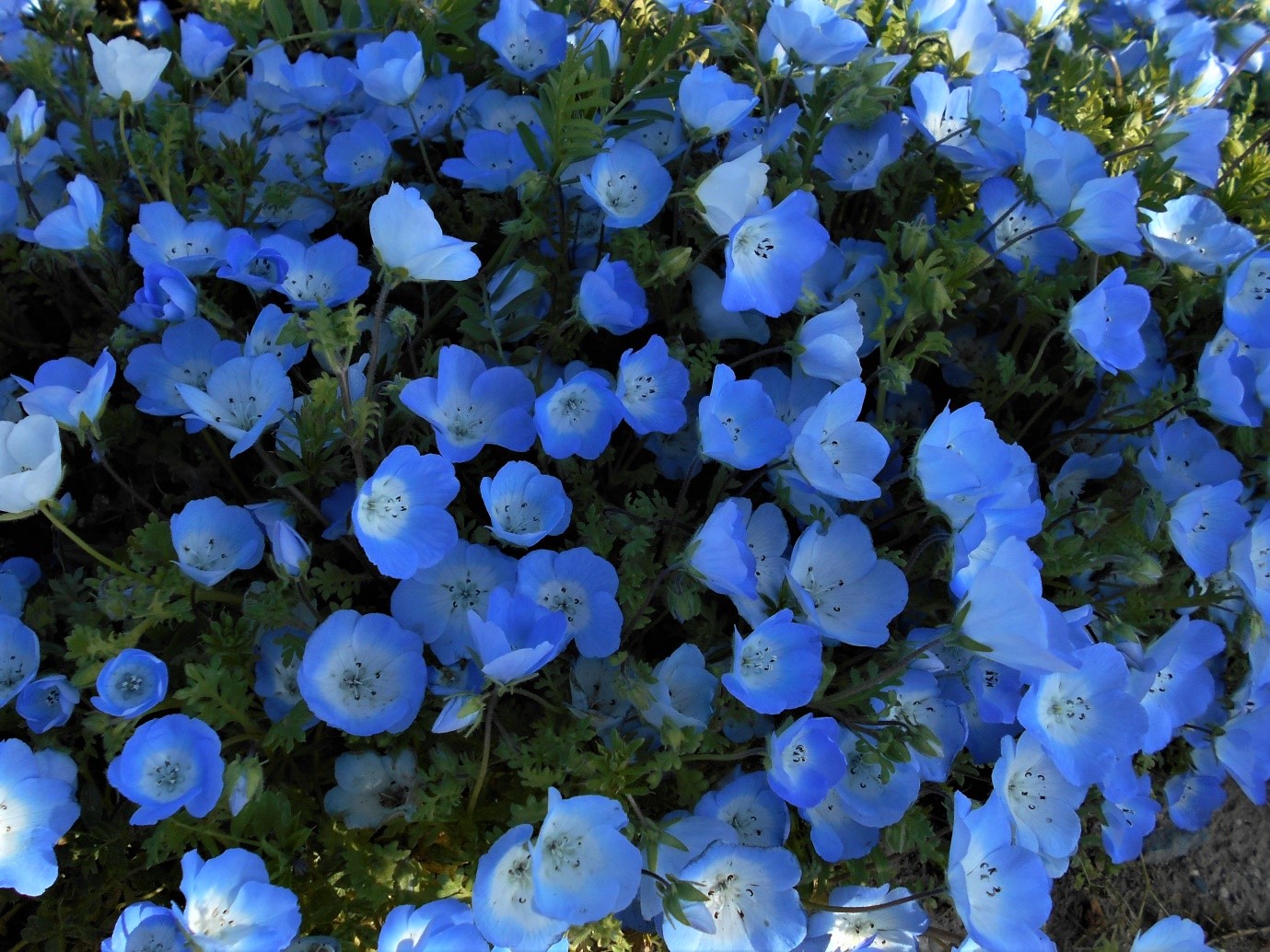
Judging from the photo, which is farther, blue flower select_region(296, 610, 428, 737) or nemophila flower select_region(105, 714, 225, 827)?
blue flower select_region(296, 610, 428, 737)

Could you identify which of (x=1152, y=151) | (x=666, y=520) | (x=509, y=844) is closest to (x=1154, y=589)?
(x=1152, y=151)

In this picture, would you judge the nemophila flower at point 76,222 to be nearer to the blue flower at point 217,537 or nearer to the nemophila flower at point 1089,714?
the blue flower at point 217,537

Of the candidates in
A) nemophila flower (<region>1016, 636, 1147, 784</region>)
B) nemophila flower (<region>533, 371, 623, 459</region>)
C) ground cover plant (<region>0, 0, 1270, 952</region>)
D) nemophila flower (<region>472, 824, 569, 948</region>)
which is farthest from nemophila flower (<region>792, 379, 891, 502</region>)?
nemophila flower (<region>472, 824, 569, 948</region>)

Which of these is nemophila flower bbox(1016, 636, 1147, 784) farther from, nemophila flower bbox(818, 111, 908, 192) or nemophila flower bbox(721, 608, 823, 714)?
nemophila flower bbox(818, 111, 908, 192)

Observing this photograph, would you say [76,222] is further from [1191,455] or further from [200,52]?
[1191,455]

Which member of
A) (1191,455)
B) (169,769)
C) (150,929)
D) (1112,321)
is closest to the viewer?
(150,929)

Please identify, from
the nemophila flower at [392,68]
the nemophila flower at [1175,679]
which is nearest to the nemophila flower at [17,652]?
the nemophila flower at [392,68]

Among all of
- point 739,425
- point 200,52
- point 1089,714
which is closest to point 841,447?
point 739,425
